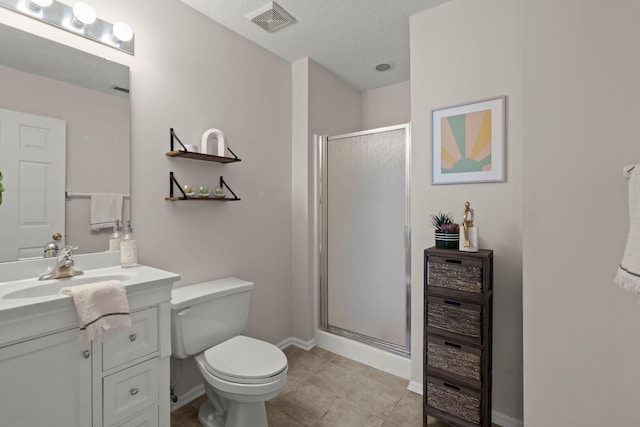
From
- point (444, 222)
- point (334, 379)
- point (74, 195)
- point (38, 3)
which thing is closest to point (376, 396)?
point (334, 379)

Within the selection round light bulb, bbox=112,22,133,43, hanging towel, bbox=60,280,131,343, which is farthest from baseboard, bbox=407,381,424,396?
round light bulb, bbox=112,22,133,43

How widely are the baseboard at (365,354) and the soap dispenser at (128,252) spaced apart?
1.70 m

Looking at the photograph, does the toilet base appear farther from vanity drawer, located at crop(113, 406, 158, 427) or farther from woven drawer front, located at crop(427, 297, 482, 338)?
woven drawer front, located at crop(427, 297, 482, 338)

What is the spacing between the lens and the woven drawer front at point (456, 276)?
161cm

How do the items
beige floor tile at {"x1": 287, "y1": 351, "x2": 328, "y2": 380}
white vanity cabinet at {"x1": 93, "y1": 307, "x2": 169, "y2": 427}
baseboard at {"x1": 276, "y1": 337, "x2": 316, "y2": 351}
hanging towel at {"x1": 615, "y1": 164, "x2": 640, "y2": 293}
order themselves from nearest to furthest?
hanging towel at {"x1": 615, "y1": 164, "x2": 640, "y2": 293} → white vanity cabinet at {"x1": 93, "y1": 307, "x2": 169, "y2": 427} → beige floor tile at {"x1": 287, "y1": 351, "x2": 328, "y2": 380} → baseboard at {"x1": 276, "y1": 337, "x2": 316, "y2": 351}

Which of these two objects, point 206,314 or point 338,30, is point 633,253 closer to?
point 206,314

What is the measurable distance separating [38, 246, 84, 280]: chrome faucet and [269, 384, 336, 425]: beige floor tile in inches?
56.5

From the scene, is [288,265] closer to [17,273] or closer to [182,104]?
[182,104]

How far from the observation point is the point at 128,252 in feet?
5.49

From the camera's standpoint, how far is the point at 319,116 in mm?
2848

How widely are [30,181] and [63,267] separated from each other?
437mm

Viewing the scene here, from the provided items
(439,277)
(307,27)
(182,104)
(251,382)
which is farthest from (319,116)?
(251,382)

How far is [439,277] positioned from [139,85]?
2087mm

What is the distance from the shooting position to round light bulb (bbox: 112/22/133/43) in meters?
1.66
